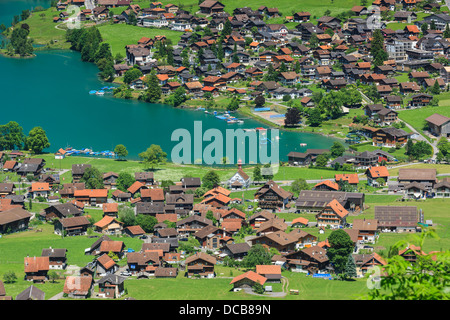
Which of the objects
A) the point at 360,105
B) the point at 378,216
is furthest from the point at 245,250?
the point at 360,105

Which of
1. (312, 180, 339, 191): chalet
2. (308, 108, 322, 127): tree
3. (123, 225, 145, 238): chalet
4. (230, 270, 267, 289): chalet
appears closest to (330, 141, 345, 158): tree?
(312, 180, 339, 191): chalet

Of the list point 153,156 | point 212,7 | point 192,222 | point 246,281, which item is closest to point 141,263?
point 246,281

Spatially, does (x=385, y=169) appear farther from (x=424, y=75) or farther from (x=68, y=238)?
(x=424, y=75)

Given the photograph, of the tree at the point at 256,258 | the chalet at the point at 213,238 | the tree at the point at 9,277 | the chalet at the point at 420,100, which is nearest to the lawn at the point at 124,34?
the chalet at the point at 420,100

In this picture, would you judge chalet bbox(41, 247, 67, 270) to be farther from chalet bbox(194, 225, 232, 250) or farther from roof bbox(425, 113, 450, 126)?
roof bbox(425, 113, 450, 126)

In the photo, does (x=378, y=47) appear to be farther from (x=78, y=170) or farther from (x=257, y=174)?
(x=78, y=170)

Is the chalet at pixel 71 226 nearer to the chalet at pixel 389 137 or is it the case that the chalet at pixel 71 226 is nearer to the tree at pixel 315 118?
the chalet at pixel 389 137
